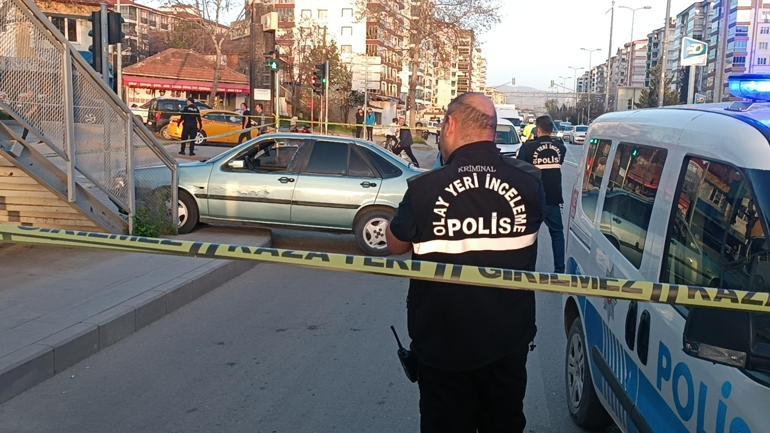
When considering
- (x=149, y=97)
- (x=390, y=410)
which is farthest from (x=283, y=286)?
(x=149, y=97)

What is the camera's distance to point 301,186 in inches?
407

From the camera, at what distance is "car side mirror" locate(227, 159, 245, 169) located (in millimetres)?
10562

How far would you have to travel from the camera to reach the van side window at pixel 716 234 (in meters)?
2.56

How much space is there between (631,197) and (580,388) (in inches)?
53.6

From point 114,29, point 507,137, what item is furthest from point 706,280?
point 507,137

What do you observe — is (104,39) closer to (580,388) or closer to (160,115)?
(580,388)

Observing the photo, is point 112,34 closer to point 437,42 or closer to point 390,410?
point 390,410

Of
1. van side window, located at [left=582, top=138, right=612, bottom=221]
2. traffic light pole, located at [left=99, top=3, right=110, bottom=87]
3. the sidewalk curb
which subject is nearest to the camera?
van side window, located at [left=582, top=138, right=612, bottom=221]

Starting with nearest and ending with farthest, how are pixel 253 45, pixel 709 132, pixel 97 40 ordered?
1. pixel 709 132
2. pixel 97 40
3. pixel 253 45

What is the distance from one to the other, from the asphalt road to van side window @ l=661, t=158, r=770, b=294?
1.89 m

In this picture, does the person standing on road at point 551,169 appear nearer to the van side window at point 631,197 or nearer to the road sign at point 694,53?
the van side window at point 631,197

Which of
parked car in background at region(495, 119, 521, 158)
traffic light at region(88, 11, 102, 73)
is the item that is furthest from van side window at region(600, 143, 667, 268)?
parked car in background at region(495, 119, 521, 158)

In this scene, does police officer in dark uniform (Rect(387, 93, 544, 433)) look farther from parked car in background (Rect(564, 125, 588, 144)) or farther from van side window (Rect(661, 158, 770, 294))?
parked car in background (Rect(564, 125, 588, 144))

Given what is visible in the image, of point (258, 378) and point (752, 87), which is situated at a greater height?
point (752, 87)
